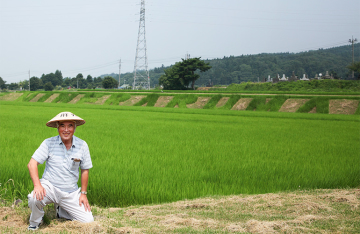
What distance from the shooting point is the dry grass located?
3.37 meters

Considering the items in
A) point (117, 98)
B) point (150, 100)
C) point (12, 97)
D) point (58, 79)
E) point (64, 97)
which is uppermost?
point (58, 79)

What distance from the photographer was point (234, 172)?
597 cm

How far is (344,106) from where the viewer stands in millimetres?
26969

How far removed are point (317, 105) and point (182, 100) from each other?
15.1 meters

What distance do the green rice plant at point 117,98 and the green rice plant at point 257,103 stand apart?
1638cm

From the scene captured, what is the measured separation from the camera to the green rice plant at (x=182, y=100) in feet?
121

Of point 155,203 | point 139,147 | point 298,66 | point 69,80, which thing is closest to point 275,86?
point 139,147

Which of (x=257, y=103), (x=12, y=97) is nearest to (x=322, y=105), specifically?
(x=257, y=103)

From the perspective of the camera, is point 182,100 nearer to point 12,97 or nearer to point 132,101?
point 132,101

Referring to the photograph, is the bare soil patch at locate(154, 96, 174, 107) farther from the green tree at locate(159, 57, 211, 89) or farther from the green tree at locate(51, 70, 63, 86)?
the green tree at locate(51, 70, 63, 86)

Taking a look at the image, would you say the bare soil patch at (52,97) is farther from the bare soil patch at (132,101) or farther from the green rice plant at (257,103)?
the green rice plant at (257,103)

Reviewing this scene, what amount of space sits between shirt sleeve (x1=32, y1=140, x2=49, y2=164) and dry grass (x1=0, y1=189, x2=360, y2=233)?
73 cm

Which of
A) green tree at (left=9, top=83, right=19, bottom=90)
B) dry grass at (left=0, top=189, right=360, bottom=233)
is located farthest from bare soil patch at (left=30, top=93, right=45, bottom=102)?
green tree at (left=9, top=83, right=19, bottom=90)

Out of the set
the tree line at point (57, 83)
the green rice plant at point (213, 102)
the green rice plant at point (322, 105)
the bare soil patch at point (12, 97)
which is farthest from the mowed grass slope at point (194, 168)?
the tree line at point (57, 83)
